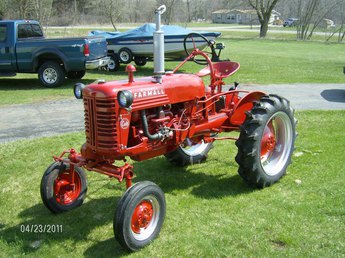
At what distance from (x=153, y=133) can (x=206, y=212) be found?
102cm

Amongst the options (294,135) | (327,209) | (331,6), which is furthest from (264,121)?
(331,6)

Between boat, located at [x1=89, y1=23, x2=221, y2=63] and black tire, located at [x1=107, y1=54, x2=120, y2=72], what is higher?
boat, located at [x1=89, y1=23, x2=221, y2=63]

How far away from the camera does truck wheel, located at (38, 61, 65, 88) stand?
41.1ft

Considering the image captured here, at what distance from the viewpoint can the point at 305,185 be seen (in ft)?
16.4

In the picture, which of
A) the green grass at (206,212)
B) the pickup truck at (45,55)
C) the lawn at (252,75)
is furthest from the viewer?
the pickup truck at (45,55)

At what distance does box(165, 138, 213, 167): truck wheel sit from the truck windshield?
927 cm

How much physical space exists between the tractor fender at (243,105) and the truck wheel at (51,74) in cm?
847

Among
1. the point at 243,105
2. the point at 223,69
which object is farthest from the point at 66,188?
the point at 223,69

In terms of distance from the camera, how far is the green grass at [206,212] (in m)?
3.70

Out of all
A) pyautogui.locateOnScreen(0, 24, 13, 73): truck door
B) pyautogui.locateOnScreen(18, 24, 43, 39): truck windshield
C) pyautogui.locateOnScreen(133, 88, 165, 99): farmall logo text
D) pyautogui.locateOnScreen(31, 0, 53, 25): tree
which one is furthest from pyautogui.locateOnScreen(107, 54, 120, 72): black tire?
pyautogui.locateOnScreen(133, 88, 165, 99): farmall logo text

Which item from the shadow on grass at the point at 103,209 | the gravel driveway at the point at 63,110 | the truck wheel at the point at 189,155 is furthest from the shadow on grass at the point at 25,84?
the shadow on grass at the point at 103,209

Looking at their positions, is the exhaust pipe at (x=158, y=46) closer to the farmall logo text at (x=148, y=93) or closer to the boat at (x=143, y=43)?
the farmall logo text at (x=148, y=93)
